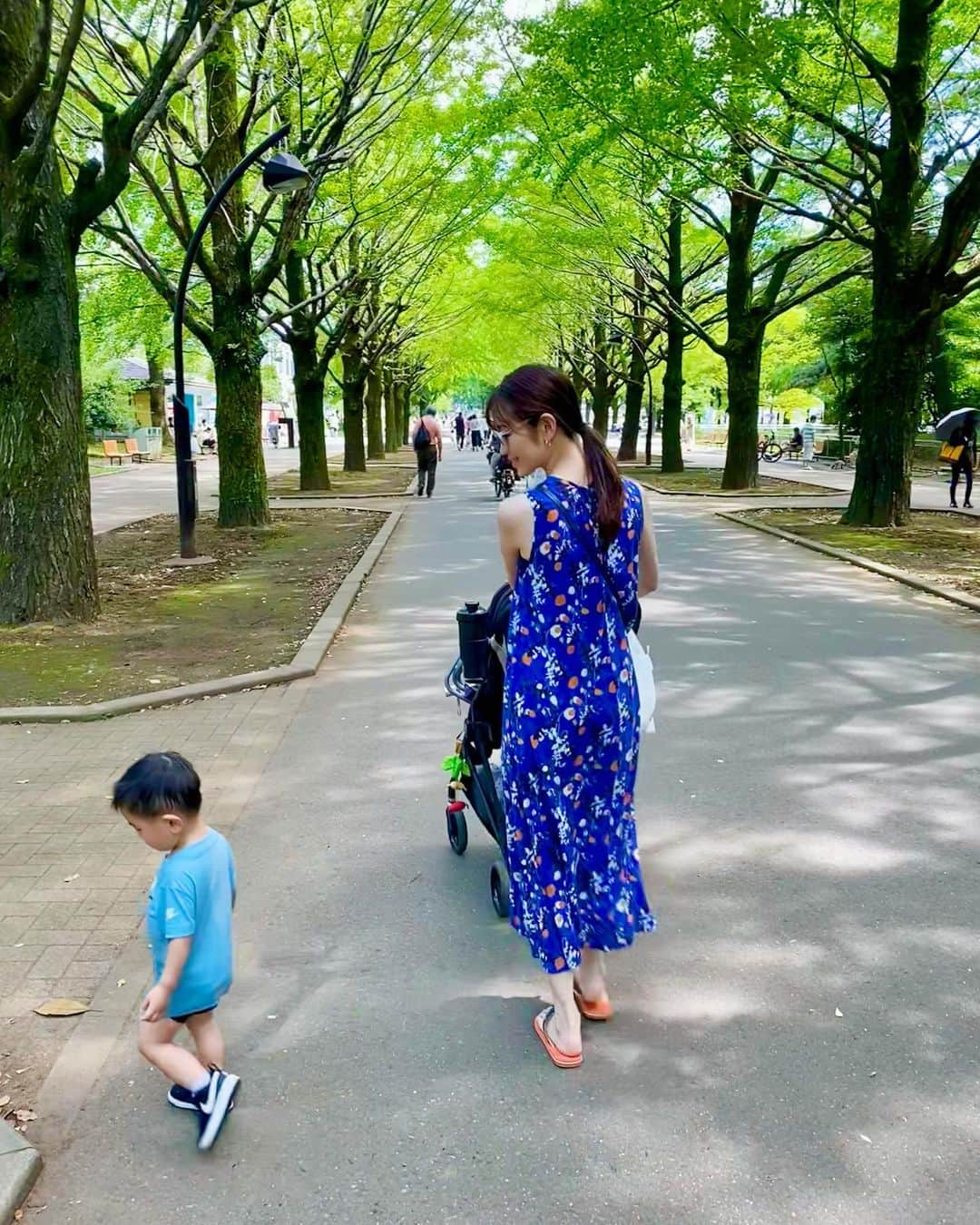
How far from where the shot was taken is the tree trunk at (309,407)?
864 inches

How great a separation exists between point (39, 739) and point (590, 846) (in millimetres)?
4115

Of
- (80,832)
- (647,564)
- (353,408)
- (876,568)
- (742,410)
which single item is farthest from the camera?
(353,408)

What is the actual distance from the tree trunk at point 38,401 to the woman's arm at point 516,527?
6808 mm

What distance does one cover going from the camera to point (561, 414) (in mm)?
2885

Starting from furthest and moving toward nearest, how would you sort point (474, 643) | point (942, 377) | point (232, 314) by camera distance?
point (942, 377)
point (232, 314)
point (474, 643)

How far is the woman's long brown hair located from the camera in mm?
2854

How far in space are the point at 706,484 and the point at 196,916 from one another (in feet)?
80.4

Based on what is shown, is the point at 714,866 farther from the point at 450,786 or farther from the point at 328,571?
the point at 328,571

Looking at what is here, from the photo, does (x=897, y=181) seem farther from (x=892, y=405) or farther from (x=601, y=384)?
(x=601, y=384)

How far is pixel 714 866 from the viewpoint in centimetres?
429

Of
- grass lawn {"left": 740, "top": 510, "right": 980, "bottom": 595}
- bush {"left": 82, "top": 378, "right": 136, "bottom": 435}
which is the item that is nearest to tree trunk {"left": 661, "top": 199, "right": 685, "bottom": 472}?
grass lawn {"left": 740, "top": 510, "right": 980, "bottom": 595}

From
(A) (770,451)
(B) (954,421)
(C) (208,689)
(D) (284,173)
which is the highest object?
(D) (284,173)

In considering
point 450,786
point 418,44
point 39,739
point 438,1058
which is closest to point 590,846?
point 438,1058

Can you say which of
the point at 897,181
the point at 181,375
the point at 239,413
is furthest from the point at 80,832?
the point at 897,181
